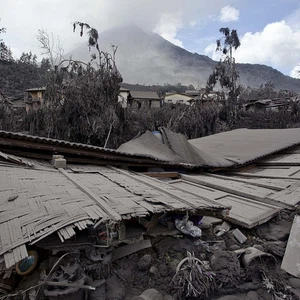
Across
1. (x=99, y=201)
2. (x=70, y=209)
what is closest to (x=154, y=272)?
(x=99, y=201)

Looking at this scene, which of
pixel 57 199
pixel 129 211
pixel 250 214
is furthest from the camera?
pixel 250 214

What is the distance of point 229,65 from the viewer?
31.6 m

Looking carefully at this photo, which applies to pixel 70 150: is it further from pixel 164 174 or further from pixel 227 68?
pixel 227 68

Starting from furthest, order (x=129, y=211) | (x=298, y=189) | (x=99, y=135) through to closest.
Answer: (x=99, y=135)
(x=298, y=189)
(x=129, y=211)

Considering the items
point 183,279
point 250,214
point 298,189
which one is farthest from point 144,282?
point 298,189

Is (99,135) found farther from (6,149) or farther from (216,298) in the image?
(216,298)

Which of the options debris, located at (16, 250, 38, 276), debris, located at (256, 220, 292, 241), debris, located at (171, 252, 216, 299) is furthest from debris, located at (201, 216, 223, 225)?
debris, located at (16, 250, 38, 276)

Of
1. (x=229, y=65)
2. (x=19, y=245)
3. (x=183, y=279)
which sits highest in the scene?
(x=229, y=65)

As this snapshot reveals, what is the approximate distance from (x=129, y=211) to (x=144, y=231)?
19.5 inches

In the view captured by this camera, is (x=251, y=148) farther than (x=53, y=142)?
Yes

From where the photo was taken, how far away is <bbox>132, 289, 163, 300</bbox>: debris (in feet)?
7.63

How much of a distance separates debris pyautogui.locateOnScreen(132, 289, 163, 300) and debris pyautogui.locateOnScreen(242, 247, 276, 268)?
43.5 inches

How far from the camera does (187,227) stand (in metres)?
3.09

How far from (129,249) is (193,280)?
76cm
